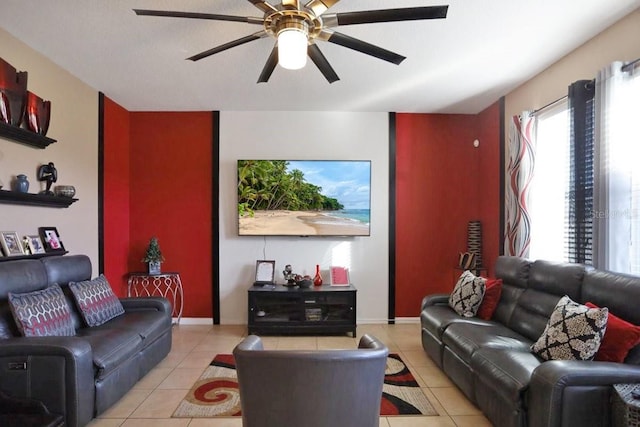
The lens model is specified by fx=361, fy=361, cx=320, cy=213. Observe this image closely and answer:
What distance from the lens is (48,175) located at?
3.19m

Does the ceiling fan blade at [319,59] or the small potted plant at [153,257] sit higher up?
the ceiling fan blade at [319,59]

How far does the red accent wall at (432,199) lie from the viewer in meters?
4.77

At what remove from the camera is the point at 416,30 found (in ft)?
8.94

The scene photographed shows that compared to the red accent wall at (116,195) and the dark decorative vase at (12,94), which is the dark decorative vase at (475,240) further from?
the dark decorative vase at (12,94)

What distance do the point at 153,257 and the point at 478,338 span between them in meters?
3.68

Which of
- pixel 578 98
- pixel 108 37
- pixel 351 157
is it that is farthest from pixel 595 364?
pixel 108 37

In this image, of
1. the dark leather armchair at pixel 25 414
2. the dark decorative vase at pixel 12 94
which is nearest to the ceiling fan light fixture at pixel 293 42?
the dark decorative vase at pixel 12 94

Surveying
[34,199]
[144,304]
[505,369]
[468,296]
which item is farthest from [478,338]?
[34,199]

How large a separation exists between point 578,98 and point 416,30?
1403mm

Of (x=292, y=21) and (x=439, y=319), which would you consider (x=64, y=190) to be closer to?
(x=292, y=21)

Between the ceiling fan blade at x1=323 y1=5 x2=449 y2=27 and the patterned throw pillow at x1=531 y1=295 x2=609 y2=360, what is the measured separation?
186cm

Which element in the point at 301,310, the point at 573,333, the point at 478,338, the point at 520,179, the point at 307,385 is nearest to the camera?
the point at 307,385

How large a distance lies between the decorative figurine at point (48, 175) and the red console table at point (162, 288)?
5.78 feet

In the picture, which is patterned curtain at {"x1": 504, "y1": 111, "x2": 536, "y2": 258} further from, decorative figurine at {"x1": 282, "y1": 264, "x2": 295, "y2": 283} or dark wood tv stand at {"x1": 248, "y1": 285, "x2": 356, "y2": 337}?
decorative figurine at {"x1": 282, "y1": 264, "x2": 295, "y2": 283}
